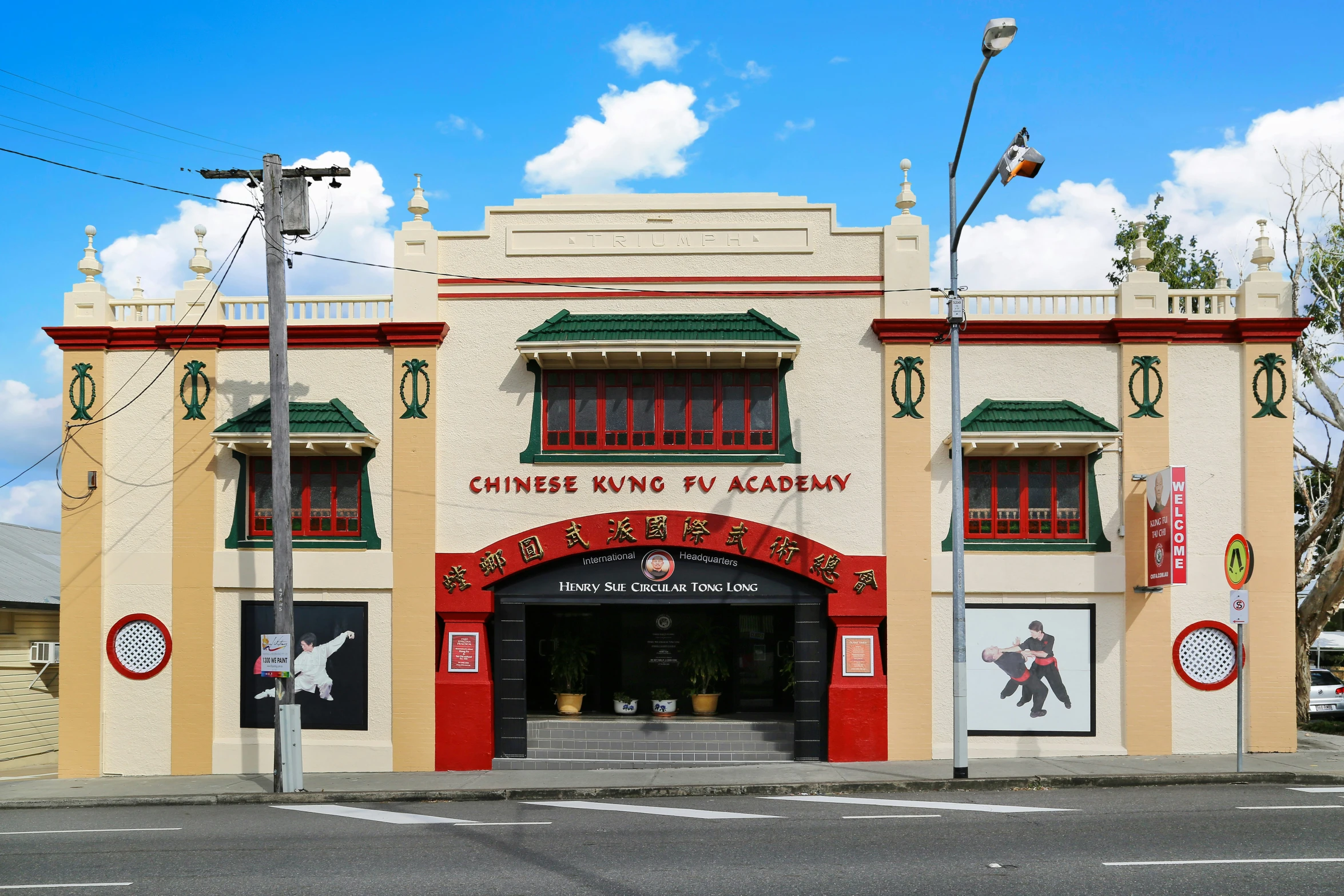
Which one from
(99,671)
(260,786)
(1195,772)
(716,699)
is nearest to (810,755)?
(716,699)

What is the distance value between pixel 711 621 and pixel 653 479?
3232 mm

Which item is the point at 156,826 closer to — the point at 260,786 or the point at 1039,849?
the point at 260,786

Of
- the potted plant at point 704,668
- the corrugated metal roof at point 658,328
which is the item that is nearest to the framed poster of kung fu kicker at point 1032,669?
the potted plant at point 704,668

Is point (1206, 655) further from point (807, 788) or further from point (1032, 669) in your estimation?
point (807, 788)

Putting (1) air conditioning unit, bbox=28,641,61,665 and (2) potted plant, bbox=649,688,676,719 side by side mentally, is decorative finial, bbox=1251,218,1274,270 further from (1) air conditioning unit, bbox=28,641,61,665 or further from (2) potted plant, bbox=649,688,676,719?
(1) air conditioning unit, bbox=28,641,61,665

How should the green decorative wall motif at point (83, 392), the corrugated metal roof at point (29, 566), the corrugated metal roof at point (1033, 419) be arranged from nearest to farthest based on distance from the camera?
the corrugated metal roof at point (1033, 419), the green decorative wall motif at point (83, 392), the corrugated metal roof at point (29, 566)

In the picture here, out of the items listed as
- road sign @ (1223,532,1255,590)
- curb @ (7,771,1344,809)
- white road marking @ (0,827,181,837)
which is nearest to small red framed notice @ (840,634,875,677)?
curb @ (7,771,1344,809)

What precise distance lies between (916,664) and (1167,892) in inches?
346

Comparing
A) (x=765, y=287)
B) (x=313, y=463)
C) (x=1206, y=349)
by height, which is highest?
(x=765, y=287)

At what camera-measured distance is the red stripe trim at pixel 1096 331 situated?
59.1 ft

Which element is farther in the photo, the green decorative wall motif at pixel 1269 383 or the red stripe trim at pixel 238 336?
the red stripe trim at pixel 238 336

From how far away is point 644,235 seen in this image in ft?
61.6

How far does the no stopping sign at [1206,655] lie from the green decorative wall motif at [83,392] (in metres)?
18.9

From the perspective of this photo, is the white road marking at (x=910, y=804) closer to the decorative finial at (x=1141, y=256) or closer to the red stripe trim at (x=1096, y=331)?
the red stripe trim at (x=1096, y=331)
